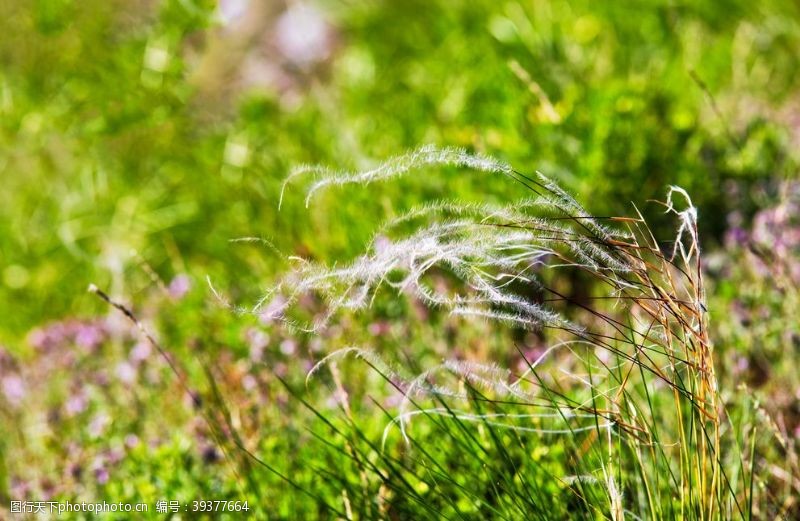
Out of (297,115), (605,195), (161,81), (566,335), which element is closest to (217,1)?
(161,81)

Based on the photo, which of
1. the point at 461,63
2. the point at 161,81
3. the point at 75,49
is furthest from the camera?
the point at 461,63

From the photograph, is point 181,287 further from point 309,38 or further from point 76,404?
point 309,38

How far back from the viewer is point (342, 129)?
12.5 ft

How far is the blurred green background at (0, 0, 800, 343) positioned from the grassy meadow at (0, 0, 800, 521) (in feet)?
0.06

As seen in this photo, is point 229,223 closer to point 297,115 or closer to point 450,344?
point 297,115

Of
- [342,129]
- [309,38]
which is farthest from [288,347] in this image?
[309,38]

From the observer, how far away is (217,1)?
350 cm

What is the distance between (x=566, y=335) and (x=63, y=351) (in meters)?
2.00

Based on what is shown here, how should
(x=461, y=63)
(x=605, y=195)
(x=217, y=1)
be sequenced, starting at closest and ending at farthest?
(x=605, y=195), (x=217, y=1), (x=461, y=63)

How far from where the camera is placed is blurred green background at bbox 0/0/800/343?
9.53ft

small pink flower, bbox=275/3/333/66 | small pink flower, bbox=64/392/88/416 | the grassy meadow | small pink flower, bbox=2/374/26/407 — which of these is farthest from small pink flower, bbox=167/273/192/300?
small pink flower, bbox=275/3/333/66

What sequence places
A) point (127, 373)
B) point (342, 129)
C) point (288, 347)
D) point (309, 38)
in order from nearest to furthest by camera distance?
point (288, 347)
point (127, 373)
point (342, 129)
point (309, 38)

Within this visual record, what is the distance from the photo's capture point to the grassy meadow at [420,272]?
141 centimetres

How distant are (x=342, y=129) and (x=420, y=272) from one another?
2645 mm
